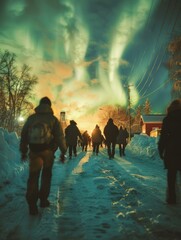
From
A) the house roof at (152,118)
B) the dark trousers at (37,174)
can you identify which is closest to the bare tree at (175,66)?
the dark trousers at (37,174)

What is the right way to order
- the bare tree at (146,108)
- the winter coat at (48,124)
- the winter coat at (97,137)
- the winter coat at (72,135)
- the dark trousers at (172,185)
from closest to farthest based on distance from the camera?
1. the winter coat at (48,124)
2. the dark trousers at (172,185)
3. the winter coat at (72,135)
4. the winter coat at (97,137)
5. the bare tree at (146,108)

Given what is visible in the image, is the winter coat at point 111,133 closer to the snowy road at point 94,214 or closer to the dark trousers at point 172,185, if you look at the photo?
the snowy road at point 94,214

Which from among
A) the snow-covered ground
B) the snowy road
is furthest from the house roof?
the snowy road

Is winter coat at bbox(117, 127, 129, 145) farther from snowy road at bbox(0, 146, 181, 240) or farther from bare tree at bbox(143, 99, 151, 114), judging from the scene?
bare tree at bbox(143, 99, 151, 114)

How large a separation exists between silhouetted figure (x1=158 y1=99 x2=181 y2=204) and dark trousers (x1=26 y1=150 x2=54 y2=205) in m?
2.14

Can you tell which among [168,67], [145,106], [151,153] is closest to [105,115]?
[145,106]

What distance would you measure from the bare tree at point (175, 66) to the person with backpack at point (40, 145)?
18298 mm

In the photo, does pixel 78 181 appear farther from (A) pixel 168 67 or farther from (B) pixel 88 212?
(A) pixel 168 67

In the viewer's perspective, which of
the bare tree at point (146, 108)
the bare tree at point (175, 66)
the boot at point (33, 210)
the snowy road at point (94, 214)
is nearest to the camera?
the snowy road at point (94, 214)

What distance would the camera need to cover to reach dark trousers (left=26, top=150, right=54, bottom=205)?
3.91 metres

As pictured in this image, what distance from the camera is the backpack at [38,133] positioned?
403 cm

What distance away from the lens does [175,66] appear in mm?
22172

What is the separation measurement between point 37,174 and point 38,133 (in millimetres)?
669

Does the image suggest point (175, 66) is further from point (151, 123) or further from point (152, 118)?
point (152, 118)
